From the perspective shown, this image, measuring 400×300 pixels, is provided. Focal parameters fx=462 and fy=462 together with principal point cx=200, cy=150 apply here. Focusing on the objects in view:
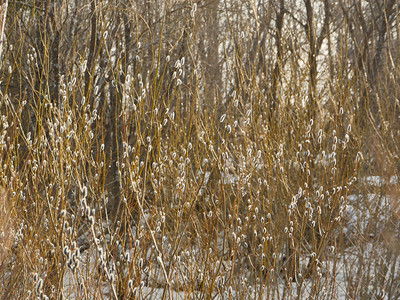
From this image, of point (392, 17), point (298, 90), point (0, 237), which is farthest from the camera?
point (392, 17)

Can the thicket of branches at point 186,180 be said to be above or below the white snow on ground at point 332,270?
above

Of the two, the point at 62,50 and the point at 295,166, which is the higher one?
the point at 62,50

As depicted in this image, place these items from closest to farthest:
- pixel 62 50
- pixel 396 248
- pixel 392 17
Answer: pixel 396 248
pixel 62 50
pixel 392 17

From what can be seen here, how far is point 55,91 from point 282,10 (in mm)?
3526

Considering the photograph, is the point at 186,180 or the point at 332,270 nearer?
the point at 186,180

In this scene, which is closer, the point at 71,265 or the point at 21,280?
the point at 71,265

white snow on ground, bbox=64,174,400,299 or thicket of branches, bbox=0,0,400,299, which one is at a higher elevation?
thicket of branches, bbox=0,0,400,299

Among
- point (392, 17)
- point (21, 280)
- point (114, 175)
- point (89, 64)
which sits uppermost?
point (392, 17)

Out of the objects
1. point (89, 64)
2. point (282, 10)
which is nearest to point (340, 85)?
point (89, 64)

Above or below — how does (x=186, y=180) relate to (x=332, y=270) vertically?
above

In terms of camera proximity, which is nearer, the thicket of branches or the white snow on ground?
the thicket of branches

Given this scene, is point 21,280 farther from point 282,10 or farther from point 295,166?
point 282,10

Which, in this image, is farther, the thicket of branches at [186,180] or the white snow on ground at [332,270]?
the white snow on ground at [332,270]

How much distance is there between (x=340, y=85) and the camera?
3.48m
